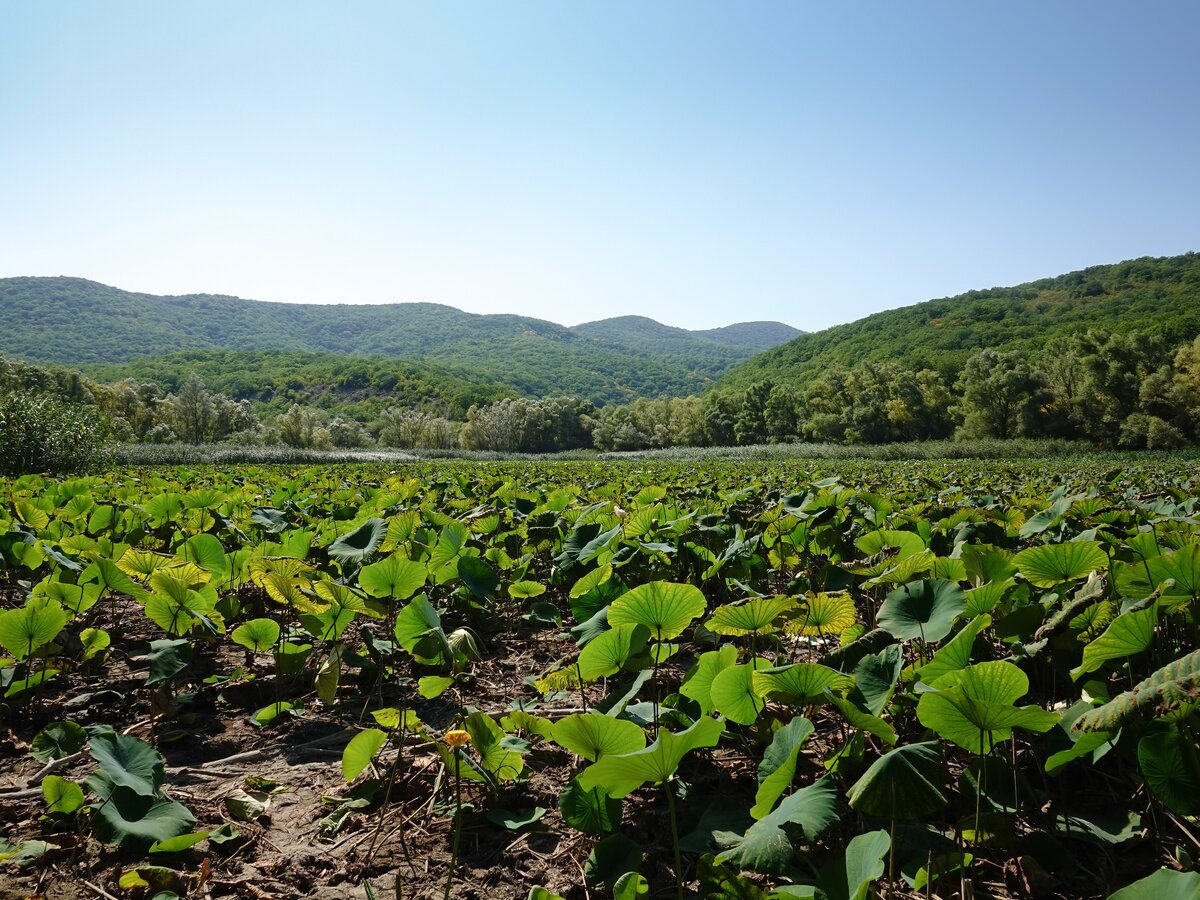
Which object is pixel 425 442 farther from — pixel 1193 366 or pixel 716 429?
pixel 1193 366

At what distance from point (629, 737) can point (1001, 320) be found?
111m

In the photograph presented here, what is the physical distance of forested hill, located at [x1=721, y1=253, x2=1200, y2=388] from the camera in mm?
75750

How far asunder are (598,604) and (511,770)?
690mm

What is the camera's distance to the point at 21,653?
5.98 feet

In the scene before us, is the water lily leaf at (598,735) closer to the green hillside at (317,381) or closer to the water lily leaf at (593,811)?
the water lily leaf at (593,811)

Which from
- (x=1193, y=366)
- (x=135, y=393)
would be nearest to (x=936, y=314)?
(x=1193, y=366)

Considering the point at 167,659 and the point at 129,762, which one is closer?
the point at 129,762

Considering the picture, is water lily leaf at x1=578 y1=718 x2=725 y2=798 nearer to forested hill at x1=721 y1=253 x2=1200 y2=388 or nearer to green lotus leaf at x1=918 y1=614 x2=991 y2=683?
green lotus leaf at x1=918 y1=614 x2=991 y2=683

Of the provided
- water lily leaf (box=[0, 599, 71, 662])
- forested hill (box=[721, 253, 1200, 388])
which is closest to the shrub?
water lily leaf (box=[0, 599, 71, 662])

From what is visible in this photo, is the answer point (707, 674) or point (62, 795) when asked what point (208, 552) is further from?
point (707, 674)

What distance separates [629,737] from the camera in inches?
44.6

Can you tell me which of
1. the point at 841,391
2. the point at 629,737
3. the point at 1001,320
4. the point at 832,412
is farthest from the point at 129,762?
the point at 1001,320

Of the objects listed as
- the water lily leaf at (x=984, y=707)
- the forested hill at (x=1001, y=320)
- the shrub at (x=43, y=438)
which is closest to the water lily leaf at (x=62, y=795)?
the water lily leaf at (x=984, y=707)

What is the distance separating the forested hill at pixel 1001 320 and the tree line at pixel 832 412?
1178 centimetres
